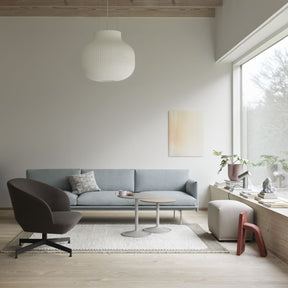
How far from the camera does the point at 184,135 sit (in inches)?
317

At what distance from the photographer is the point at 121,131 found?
802cm

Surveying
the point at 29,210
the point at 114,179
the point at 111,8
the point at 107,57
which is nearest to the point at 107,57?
the point at 107,57

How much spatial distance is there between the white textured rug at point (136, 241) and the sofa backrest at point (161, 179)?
3.82 feet

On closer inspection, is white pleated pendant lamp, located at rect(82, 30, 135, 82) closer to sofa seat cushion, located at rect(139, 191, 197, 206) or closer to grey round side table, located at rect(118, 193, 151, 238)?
grey round side table, located at rect(118, 193, 151, 238)

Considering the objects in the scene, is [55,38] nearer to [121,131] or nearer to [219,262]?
[121,131]

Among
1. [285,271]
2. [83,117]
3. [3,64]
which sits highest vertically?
[3,64]

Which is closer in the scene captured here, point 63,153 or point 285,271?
point 285,271

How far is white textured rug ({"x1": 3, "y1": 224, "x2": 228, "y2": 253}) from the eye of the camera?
497 cm

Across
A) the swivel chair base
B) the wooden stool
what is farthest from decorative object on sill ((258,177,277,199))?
the swivel chair base

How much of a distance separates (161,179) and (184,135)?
106cm

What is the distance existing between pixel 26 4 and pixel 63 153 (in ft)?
8.56

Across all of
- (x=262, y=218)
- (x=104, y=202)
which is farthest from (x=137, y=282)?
(x=104, y=202)

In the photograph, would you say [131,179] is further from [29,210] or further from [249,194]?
[29,210]

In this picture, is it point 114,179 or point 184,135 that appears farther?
point 184,135
